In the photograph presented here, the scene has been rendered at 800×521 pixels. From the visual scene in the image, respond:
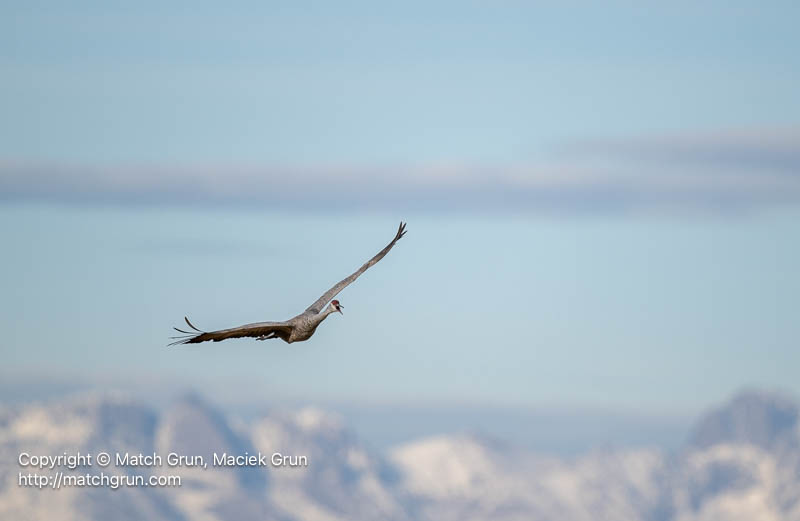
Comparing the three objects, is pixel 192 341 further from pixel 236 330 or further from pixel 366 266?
pixel 366 266

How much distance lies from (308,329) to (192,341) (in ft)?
30.2

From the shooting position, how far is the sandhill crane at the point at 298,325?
68.4 m

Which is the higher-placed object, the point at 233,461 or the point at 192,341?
the point at 192,341

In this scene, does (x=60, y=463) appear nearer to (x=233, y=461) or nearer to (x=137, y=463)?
(x=137, y=463)

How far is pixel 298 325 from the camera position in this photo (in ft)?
244

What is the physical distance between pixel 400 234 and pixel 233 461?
37.7 m

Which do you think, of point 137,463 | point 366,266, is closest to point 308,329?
point 366,266

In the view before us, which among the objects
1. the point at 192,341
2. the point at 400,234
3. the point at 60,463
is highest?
the point at 400,234

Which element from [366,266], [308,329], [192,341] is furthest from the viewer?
[366,266]

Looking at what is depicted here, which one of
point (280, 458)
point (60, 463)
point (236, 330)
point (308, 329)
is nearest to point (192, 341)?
point (236, 330)

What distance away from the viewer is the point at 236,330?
69250mm

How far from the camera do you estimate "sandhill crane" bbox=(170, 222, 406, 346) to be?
68438 millimetres

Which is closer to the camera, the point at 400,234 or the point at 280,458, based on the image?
the point at 400,234

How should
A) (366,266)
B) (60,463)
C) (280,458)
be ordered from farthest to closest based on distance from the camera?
1. (60,463)
2. (280,458)
3. (366,266)
